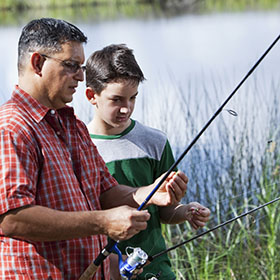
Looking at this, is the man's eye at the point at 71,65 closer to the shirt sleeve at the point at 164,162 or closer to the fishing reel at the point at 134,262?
the fishing reel at the point at 134,262

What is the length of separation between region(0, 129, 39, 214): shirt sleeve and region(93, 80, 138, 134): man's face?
599 mm

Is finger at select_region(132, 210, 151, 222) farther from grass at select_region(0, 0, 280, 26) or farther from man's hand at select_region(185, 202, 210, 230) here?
grass at select_region(0, 0, 280, 26)

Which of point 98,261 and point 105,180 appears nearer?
point 98,261

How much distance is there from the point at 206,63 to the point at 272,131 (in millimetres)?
4350

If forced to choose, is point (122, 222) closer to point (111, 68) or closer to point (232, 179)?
point (111, 68)

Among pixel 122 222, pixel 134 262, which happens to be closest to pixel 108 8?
pixel 134 262

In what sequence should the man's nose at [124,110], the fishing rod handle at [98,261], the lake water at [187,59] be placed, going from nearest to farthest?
the fishing rod handle at [98,261] < the man's nose at [124,110] < the lake water at [187,59]

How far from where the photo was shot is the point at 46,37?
5.18ft

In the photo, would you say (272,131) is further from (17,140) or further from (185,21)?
(185,21)

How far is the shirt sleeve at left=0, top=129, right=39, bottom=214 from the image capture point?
4.57ft

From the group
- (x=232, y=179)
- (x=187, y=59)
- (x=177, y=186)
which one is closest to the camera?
(x=177, y=186)

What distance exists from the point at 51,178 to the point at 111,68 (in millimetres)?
708

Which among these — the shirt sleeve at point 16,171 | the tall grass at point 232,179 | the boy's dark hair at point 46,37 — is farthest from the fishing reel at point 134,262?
the tall grass at point 232,179

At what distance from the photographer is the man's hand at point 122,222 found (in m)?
1.42
